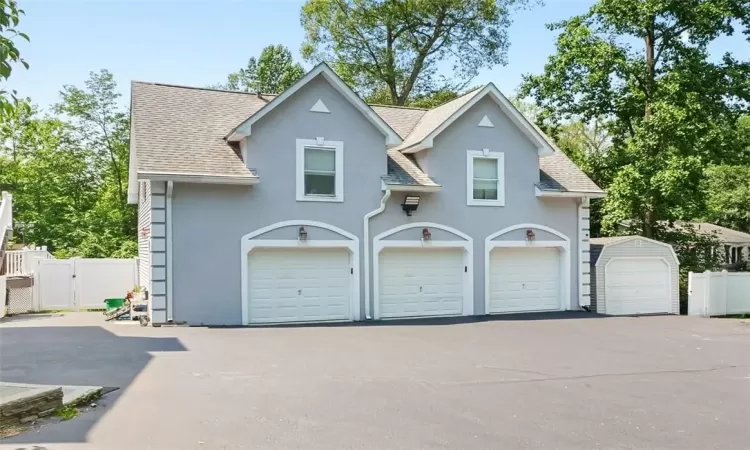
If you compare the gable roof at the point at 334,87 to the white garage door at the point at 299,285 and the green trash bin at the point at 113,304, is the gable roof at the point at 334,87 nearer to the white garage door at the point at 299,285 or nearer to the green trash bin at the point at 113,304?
the white garage door at the point at 299,285

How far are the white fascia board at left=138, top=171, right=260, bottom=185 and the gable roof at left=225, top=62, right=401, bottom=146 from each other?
46.9 inches

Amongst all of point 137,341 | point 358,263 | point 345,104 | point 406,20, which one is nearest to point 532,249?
point 358,263

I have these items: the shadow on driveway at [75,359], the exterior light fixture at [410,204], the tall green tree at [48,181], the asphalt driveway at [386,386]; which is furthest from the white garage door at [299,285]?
the tall green tree at [48,181]

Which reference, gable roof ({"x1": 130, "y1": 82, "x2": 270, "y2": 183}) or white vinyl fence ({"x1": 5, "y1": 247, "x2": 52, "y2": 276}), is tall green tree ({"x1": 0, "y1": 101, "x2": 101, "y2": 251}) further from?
gable roof ({"x1": 130, "y1": 82, "x2": 270, "y2": 183})

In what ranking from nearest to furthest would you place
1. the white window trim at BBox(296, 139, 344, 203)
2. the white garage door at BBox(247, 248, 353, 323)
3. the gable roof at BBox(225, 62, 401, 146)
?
1. the gable roof at BBox(225, 62, 401, 146)
2. the white garage door at BBox(247, 248, 353, 323)
3. the white window trim at BBox(296, 139, 344, 203)

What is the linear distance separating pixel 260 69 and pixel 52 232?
49.3 feet

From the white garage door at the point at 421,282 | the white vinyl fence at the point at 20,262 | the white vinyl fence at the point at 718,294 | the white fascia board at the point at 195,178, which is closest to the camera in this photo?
the white fascia board at the point at 195,178

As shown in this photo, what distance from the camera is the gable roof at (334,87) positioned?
14672 mm

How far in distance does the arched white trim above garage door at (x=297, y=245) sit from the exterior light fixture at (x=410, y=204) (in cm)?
154

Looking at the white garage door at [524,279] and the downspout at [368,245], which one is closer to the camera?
the downspout at [368,245]

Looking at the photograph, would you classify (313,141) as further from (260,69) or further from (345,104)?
(260,69)

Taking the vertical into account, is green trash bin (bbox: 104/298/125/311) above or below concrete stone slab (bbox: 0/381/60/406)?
below

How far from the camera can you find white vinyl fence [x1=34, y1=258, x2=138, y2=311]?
18117 millimetres

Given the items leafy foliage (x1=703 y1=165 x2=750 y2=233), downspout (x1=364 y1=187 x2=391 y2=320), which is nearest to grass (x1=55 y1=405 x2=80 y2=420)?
downspout (x1=364 y1=187 x2=391 y2=320)
